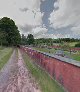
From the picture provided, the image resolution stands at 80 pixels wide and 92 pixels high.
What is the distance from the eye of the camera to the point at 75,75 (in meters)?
7.48

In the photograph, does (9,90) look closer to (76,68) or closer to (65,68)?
(65,68)

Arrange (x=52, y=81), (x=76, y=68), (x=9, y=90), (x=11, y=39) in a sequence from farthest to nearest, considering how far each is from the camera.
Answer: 1. (x=11, y=39)
2. (x=52, y=81)
3. (x=9, y=90)
4. (x=76, y=68)

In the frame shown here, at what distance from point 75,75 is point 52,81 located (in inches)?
162

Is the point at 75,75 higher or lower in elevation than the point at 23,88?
higher

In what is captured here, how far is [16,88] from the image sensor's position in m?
9.68

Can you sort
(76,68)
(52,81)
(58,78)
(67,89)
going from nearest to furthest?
(76,68), (67,89), (58,78), (52,81)

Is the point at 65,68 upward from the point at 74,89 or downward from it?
upward

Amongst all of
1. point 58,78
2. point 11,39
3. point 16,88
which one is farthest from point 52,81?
point 11,39

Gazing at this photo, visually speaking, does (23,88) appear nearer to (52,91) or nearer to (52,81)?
(52,91)

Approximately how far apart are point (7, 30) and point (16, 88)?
3329 inches

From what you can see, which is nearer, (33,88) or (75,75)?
(75,75)

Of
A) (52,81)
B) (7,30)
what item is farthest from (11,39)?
(52,81)

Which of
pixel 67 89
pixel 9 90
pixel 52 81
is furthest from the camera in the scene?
pixel 52 81

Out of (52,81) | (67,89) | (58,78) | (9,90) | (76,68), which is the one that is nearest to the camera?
(76,68)
